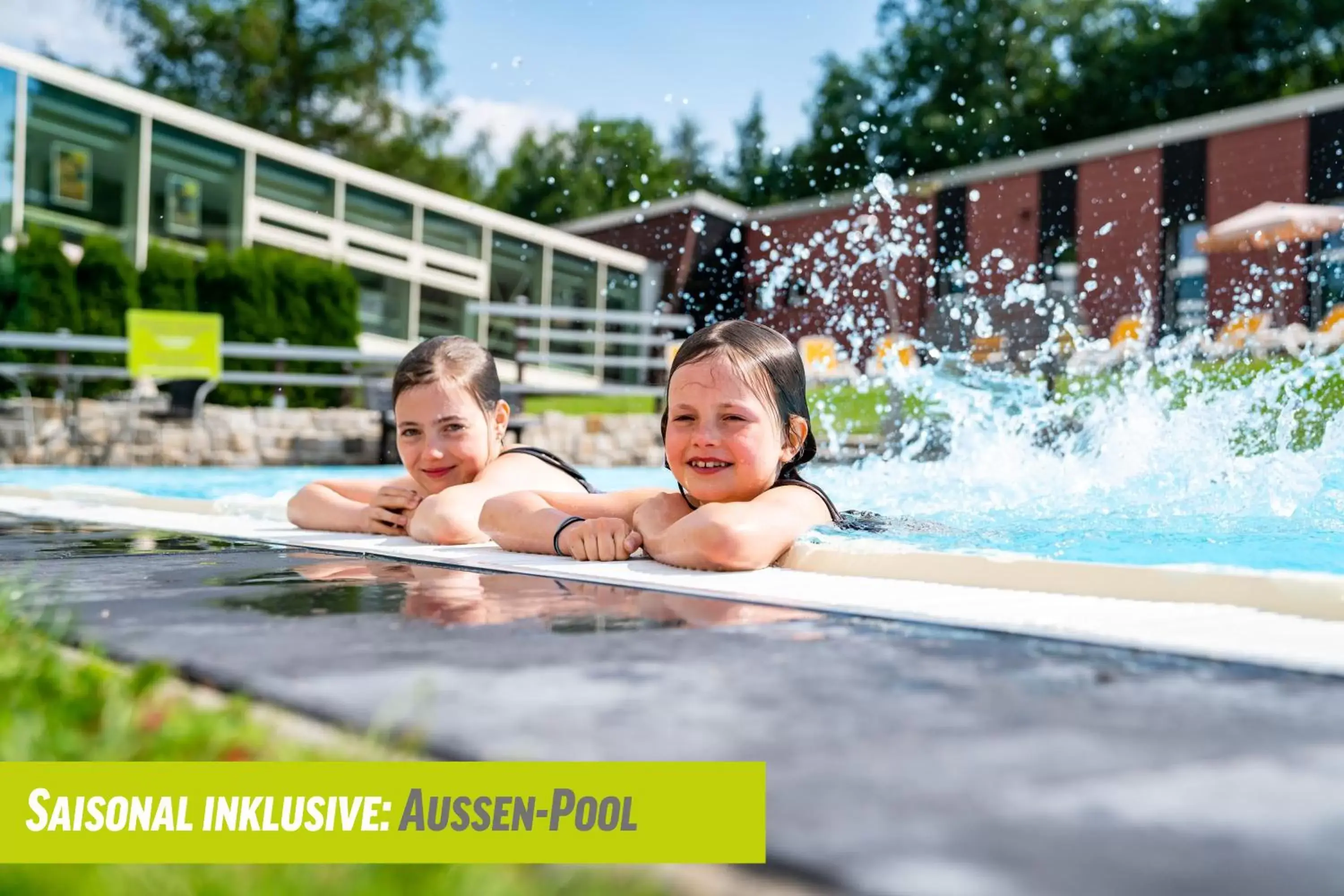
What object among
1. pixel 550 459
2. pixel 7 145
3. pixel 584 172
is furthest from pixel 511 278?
pixel 584 172

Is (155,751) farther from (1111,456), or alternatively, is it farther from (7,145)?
(7,145)

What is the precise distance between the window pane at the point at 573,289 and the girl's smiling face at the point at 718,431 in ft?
56.0

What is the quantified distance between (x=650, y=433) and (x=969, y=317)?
3.33m

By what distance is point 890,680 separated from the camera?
1.26 meters

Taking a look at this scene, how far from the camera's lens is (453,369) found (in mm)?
3281

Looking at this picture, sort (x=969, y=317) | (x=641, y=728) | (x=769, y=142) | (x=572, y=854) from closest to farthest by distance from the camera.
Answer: (x=572, y=854) < (x=641, y=728) < (x=969, y=317) < (x=769, y=142)

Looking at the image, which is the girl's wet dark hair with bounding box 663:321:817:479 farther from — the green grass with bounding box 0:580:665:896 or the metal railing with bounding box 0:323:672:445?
the metal railing with bounding box 0:323:672:445

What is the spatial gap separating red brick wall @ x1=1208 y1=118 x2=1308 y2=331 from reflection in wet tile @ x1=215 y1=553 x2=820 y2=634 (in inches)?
541

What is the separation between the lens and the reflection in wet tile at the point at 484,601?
1664 mm

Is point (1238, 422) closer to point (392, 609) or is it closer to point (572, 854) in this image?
point (392, 609)

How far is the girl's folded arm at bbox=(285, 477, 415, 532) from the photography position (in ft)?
11.2

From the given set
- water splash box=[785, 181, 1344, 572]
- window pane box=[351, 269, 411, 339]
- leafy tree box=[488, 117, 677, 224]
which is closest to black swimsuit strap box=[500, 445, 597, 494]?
water splash box=[785, 181, 1344, 572]

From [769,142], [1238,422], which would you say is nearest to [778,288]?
[1238,422]

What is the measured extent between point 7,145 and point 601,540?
11.6 m
